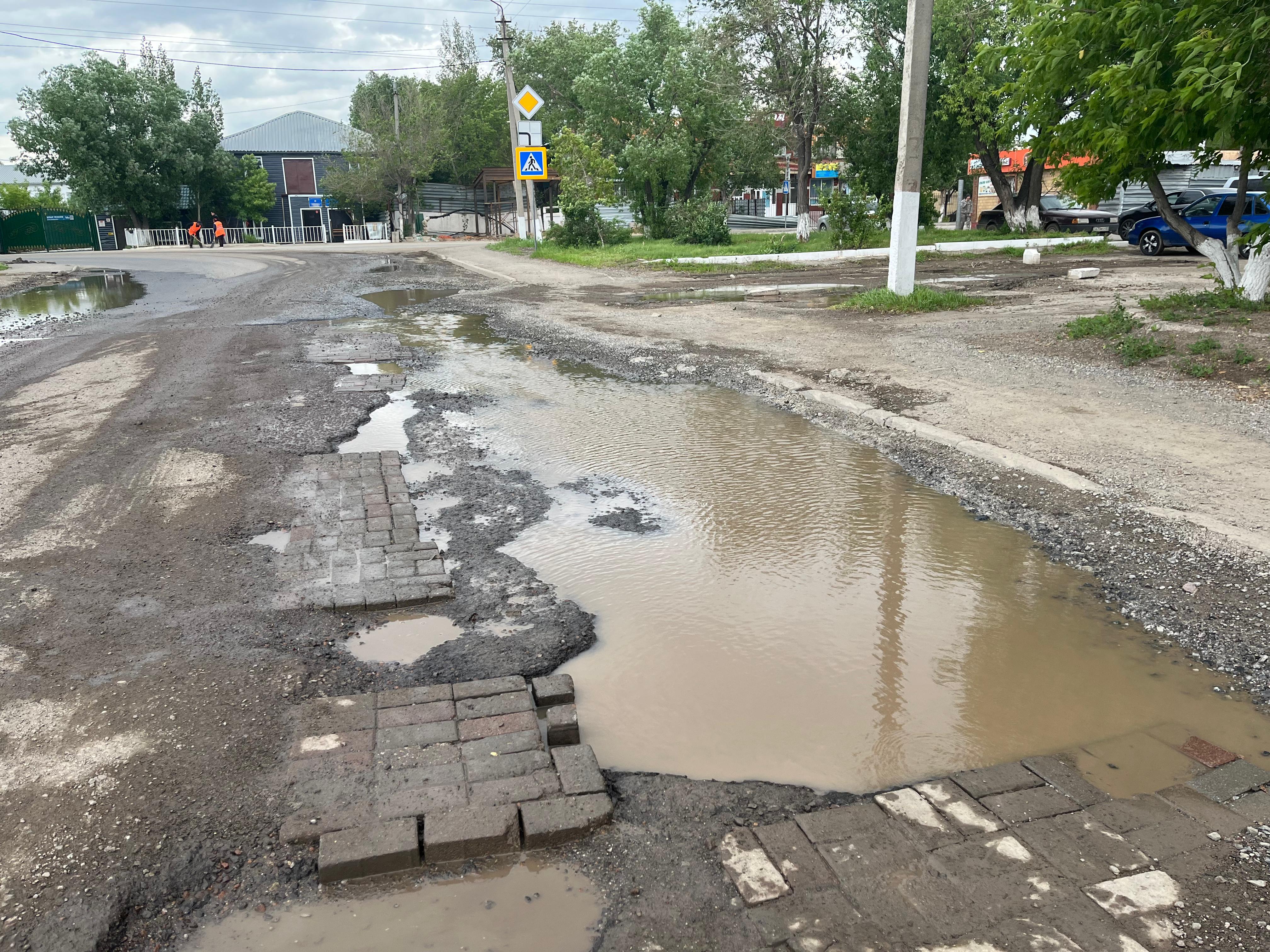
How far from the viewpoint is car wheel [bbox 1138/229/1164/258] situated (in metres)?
22.9

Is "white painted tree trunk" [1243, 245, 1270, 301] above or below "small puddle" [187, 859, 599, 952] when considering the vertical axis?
above

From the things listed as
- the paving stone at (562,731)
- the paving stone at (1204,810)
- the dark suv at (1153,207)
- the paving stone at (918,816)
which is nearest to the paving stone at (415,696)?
the paving stone at (562,731)

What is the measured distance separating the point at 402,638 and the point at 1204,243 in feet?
38.1

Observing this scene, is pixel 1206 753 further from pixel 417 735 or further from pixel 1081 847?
pixel 417 735

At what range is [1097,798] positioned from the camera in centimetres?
283

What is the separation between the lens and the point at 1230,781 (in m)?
2.93

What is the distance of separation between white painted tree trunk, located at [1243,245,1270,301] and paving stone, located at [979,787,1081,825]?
33.4 feet

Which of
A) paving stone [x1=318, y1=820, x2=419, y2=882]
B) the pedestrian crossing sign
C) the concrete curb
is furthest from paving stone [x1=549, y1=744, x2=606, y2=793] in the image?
the pedestrian crossing sign

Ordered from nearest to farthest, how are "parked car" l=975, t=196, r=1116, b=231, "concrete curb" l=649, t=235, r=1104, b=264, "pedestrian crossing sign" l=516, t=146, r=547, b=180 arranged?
"concrete curb" l=649, t=235, r=1104, b=264, "pedestrian crossing sign" l=516, t=146, r=547, b=180, "parked car" l=975, t=196, r=1116, b=231

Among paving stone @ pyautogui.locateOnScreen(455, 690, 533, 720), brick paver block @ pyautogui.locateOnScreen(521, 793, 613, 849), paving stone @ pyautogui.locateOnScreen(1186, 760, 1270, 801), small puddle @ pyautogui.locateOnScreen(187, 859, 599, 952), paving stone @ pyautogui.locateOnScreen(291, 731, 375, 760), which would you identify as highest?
paving stone @ pyautogui.locateOnScreen(455, 690, 533, 720)

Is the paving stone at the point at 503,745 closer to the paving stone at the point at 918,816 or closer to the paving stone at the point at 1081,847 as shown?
the paving stone at the point at 918,816

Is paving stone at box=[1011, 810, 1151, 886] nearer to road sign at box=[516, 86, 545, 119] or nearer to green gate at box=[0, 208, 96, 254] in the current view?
road sign at box=[516, 86, 545, 119]

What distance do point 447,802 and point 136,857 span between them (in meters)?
0.90

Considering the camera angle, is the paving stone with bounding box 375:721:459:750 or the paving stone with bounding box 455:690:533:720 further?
the paving stone with bounding box 455:690:533:720
